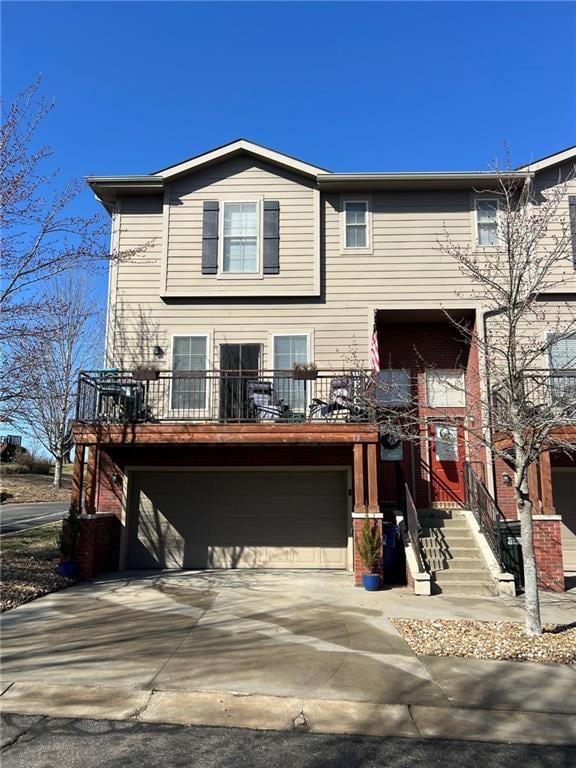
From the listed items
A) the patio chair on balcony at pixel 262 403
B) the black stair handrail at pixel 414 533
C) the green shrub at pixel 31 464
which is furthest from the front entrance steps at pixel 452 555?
the green shrub at pixel 31 464

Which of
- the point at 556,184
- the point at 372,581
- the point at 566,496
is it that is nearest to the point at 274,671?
the point at 372,581

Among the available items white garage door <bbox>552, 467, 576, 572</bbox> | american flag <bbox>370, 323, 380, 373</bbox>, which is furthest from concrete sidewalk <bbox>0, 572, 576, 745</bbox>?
american flag <bbox>370, 323, 380, 373</bbox>

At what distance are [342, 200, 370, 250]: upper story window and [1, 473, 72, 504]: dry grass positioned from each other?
661 inches

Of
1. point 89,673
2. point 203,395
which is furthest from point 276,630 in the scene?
point 203,395

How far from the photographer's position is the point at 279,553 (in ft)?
38.8

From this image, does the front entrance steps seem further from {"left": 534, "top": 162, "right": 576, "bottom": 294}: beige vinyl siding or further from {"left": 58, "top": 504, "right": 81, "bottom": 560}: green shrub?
{"left": 58, "top": 504, "right": 81, "bottom": 560}: green shrub

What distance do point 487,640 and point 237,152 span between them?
1075cm

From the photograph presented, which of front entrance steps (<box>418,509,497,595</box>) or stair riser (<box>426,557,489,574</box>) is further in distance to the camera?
stair riser (<box>426,557,489,574</box>)

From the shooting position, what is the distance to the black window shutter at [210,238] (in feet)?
40.8

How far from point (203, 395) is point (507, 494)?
252 inches

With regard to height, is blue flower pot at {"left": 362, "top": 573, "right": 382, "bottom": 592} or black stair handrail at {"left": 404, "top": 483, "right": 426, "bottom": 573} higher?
black stair handrail at {"left": 404, "top": 483, "right": 426, "bottom": 573}

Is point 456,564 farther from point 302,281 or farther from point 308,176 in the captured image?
point 308,176

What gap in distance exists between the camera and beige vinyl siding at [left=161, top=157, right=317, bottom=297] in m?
12.3

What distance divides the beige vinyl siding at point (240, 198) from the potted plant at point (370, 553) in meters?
5.25
